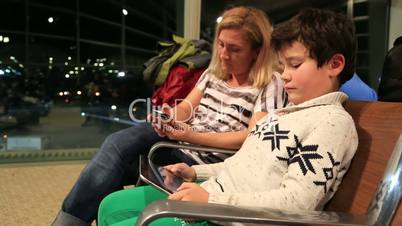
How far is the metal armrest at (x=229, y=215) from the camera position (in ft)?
2.40

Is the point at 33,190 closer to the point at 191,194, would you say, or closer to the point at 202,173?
the point at 202,173

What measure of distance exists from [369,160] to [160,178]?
1.73 ft

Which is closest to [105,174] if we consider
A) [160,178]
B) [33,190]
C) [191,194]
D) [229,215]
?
[160,178]

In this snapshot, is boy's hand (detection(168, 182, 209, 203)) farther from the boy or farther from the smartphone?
the smartphone

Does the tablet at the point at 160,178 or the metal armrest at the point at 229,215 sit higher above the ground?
the metal armrest at the point at 229,215

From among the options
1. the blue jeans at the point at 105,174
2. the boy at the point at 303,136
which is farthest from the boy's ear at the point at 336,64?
the blue jeans at the point at 105,174

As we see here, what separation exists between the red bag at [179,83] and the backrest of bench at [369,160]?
0.97 meters

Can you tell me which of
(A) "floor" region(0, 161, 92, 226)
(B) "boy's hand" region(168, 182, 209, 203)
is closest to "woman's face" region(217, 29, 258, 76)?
(B) "boy's hand" region(168, 182, 209, 203)

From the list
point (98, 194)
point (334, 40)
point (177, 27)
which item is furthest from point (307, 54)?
point (177, 27)

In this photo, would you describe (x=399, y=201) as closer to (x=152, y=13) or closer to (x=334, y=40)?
(x=334, y=40)

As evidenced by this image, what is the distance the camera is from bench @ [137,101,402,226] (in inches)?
29.3

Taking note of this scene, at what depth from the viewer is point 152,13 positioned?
3125 mm

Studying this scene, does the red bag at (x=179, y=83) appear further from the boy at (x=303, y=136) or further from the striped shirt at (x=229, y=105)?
the boy at (x=303, y=136)

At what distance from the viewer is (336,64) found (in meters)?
0.99
